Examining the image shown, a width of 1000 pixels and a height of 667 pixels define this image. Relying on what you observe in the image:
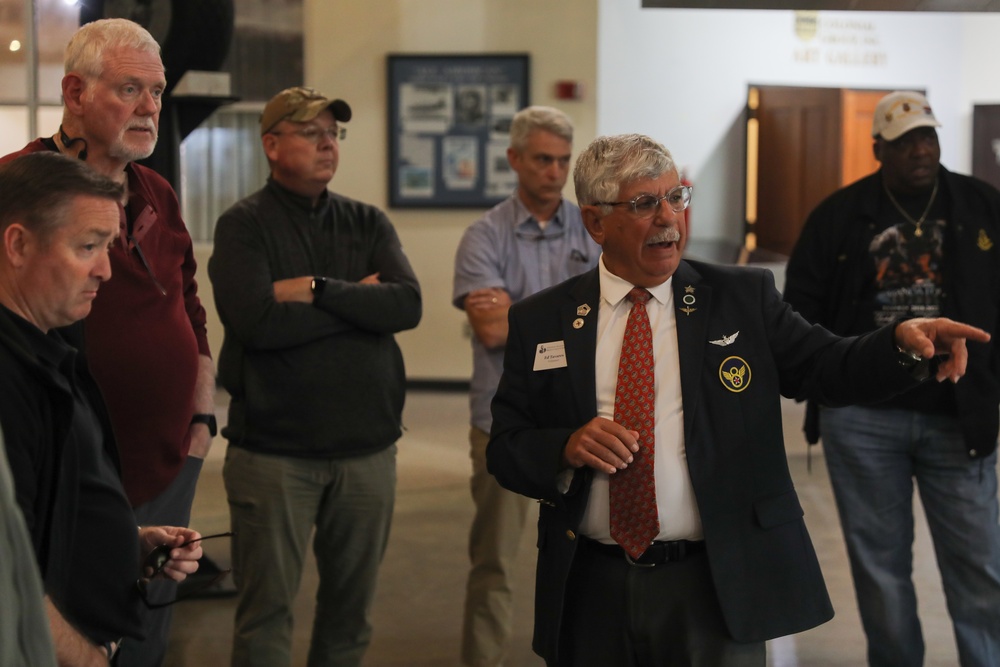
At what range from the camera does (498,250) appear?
356 cm

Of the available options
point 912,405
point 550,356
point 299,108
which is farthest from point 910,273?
point 299,108

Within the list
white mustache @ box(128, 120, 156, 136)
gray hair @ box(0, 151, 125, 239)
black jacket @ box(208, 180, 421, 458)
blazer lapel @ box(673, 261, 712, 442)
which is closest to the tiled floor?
black jacket @ box(208, 180, 421, 458)

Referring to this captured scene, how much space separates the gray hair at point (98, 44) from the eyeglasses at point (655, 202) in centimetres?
118

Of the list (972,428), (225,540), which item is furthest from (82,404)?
(225,540)

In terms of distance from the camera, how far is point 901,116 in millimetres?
3217

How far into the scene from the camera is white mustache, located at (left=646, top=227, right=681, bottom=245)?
2.19 meters

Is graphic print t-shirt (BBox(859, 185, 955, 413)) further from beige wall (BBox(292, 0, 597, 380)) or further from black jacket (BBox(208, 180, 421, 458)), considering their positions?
beige wall (BBox(292, 0, 597, 380))

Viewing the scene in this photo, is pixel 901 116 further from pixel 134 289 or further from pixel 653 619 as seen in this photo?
pixel 134 289

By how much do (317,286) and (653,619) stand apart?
53.7 inches

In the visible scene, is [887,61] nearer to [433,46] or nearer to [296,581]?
[433,46]

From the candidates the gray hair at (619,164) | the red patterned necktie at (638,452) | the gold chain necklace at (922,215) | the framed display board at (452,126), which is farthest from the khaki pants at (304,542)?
the framed display board at (452,126)

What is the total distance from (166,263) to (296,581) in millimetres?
1049

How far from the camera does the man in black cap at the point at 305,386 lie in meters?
3.08

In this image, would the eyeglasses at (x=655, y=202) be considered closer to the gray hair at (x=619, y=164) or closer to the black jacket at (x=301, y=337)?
the gray hair at (x=619, y=164)
